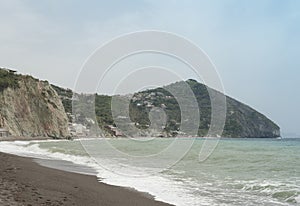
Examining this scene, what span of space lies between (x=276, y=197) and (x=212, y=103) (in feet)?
26.5

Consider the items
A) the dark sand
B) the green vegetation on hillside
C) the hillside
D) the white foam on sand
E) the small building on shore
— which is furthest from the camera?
the green vegetation on hillside

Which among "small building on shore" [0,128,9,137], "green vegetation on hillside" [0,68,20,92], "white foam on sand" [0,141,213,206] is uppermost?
"green vegetation on hillside" [0,68,20,92]

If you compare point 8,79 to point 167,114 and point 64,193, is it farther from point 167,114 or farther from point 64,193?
point 64,193

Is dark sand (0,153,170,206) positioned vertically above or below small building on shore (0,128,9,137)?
below

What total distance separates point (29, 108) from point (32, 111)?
4.87 feet

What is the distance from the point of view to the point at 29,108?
67812 millimetres

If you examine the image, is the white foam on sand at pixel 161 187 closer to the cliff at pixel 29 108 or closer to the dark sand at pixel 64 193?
the dark sand at pixel 64 193

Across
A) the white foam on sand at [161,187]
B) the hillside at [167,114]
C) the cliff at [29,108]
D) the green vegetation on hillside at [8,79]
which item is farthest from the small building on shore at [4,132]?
the white foam on sand at [161,187]

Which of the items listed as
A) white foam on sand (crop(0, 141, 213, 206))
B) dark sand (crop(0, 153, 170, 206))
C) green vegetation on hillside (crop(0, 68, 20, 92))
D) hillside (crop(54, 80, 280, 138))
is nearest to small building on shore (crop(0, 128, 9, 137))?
green vegetation on hillside (crop(0, 68, 20, 92))

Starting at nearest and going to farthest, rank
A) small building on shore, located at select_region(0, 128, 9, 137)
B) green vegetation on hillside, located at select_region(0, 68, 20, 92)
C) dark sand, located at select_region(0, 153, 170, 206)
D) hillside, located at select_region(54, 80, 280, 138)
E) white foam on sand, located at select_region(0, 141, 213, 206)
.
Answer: dark sand, located at select_region(0, 153, 170, 206) → white foam on sand, located at select_region(0, 141, 213, 206) → hillside, located at select_region(54, 80, 280, 138) → small building on shore, located at select_region(0, 128, 9, 137) → green vegetation on hillside, located at select_region(0, 68, 20, 92)

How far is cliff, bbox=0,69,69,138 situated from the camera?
62688 millimetres

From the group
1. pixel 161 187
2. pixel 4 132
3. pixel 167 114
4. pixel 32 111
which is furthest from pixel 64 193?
pixel 32 111

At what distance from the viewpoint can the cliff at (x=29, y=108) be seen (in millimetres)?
62688

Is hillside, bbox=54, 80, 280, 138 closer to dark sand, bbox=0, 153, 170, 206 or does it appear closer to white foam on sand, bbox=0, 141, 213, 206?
white foam on sand, bbox=0, 141, 213, 206
